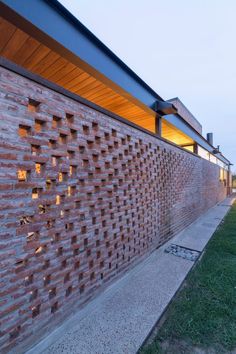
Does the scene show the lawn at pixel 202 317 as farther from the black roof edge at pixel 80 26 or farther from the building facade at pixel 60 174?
the black roof edge at pixel 80 26

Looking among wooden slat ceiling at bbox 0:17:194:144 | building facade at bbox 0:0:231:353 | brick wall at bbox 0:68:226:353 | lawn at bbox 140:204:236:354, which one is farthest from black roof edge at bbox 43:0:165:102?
lawn at bbox 140:204:236:354

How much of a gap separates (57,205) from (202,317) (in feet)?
6.87

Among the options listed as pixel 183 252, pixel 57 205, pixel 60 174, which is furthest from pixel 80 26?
pixel 183 252

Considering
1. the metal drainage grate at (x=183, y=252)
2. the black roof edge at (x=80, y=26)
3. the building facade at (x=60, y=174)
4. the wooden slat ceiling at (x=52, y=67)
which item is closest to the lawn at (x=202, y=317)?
the metal drainage grate at (x=183, y=252)

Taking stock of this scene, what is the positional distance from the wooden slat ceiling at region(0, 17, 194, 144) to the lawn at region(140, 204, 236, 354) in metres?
3.48

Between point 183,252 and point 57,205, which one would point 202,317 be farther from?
point 57,205

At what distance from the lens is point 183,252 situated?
13.4 ft

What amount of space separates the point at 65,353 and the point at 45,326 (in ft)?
0.98

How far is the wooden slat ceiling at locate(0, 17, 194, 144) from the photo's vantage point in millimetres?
2280

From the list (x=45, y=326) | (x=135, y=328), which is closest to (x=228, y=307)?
(x=135, y=328)

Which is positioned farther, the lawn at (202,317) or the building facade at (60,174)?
the lawn at (202,317)

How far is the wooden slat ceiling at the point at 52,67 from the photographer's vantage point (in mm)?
2280

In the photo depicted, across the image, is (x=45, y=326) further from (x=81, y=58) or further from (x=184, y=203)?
(x=184, y=203)

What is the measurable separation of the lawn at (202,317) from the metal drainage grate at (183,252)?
29 centimetres
